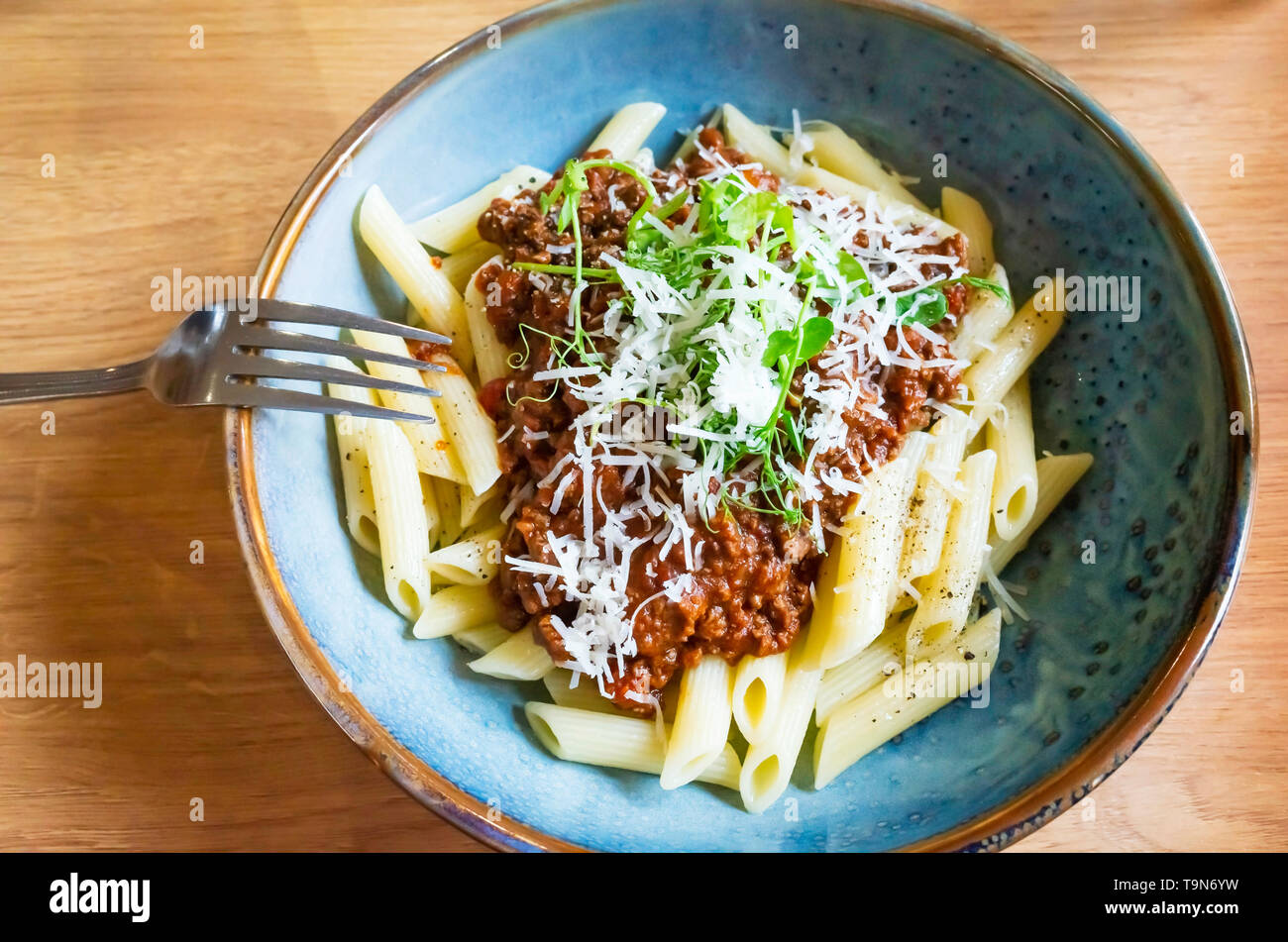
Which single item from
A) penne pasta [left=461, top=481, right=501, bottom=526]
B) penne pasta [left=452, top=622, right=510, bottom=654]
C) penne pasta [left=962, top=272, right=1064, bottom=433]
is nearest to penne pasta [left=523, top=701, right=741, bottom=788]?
penne pasta [left=452, top=622, right=510, bottom=654]

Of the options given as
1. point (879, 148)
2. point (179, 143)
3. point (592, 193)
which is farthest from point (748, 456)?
point (179, 143)

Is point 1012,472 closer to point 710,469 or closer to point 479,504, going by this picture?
point 710,469

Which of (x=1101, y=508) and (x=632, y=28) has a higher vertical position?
(x=632, y=28)

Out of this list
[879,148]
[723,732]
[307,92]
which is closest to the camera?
[723,732]

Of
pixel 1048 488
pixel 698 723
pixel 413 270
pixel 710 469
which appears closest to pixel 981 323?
pixel 1048 488

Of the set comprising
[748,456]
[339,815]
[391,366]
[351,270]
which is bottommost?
[339,815]

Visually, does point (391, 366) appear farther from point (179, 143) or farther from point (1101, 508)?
point (1101, 508)
